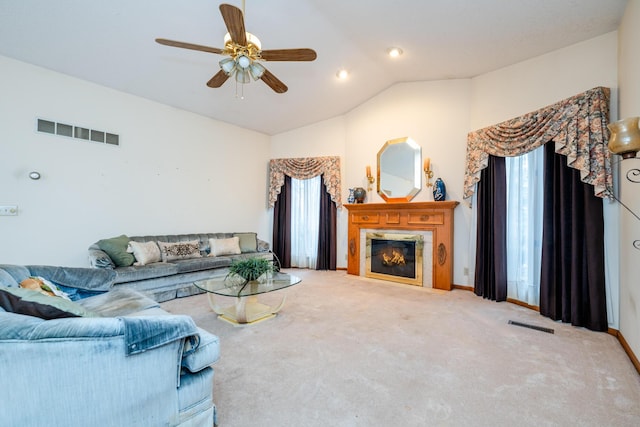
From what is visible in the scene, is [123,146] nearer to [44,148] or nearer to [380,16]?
[44,148]

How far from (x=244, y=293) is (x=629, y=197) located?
135 inches

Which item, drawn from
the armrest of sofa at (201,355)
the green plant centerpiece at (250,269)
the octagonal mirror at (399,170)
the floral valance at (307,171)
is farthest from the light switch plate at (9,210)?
the octagonal mirror at (399,170)

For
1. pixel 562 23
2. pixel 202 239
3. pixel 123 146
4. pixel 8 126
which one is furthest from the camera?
pixel 202 239

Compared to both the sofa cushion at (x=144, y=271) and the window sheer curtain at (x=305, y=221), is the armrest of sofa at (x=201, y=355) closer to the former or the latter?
the sofa cushion at (x=144, y=271)

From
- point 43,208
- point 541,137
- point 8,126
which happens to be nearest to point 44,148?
point 8,126

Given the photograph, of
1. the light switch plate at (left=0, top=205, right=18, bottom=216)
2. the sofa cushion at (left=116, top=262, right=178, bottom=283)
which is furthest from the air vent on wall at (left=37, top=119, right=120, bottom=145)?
the sofa cushion at (left=116, top=262, right=178, bottom=283)

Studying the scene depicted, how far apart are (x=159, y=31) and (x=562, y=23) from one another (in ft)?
13.6

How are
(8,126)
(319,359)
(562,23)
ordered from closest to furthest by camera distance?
(319,359), (562,23), (8,126)

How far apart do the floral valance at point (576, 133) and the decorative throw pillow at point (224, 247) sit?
4235 mm

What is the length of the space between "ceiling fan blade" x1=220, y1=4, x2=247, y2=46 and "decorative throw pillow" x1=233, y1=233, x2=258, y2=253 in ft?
11.9

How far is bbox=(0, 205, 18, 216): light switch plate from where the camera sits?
3.33m

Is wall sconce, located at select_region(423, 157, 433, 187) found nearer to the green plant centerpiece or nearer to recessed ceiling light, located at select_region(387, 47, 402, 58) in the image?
recessed ceiling light, located at select_region(387, 47, 402, 58)

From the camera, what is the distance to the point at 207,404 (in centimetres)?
142

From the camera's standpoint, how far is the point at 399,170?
195 inches
